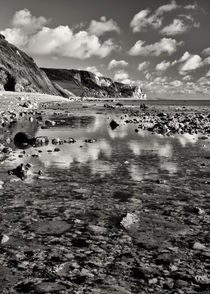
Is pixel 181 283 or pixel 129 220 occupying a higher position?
pixel 129 220

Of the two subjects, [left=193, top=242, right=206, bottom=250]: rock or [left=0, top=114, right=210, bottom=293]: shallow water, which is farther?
[left=193, top=242, right=206, bottom=250]: rock

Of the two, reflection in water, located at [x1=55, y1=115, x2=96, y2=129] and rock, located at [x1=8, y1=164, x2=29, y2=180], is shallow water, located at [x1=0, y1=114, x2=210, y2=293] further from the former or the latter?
reflection in water, located at [x1=55, y1=115, x2=96, y2=129]

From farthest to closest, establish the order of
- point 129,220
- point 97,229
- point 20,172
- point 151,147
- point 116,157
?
1. point 151,147
2. point 116,157
3. point 20,172
4. point 129,220
5. point 97,229

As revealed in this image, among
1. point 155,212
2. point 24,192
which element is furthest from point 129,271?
point 24,192

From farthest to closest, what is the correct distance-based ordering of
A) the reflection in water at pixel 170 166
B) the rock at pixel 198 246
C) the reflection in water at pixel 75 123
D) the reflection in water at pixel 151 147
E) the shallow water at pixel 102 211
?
the reflection in water at pixel 75 123 → the reflection in water at pixel 151 147 → the reflection in water at pixel 170 166 → the rock at pixel 198 246 → the shallow water at pixel 102 211

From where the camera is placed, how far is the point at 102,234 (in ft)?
22.1

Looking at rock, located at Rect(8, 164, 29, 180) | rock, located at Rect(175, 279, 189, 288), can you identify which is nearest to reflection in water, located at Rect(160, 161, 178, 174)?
rock, located at Rect(8, 164, 29, 180)

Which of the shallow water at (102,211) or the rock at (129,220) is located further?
the rock at (129,220)

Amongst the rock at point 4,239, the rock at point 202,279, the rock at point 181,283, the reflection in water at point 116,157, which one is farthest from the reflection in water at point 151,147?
the rock at point 181,283

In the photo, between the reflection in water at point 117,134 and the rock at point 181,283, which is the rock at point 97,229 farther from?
the reflection in water at point 117,134

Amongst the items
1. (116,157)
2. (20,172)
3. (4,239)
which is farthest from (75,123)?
(4,239)

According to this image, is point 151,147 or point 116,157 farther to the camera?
point 151,147

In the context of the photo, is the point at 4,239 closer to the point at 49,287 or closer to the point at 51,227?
the point at 51,227

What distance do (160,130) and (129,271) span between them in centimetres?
2101
